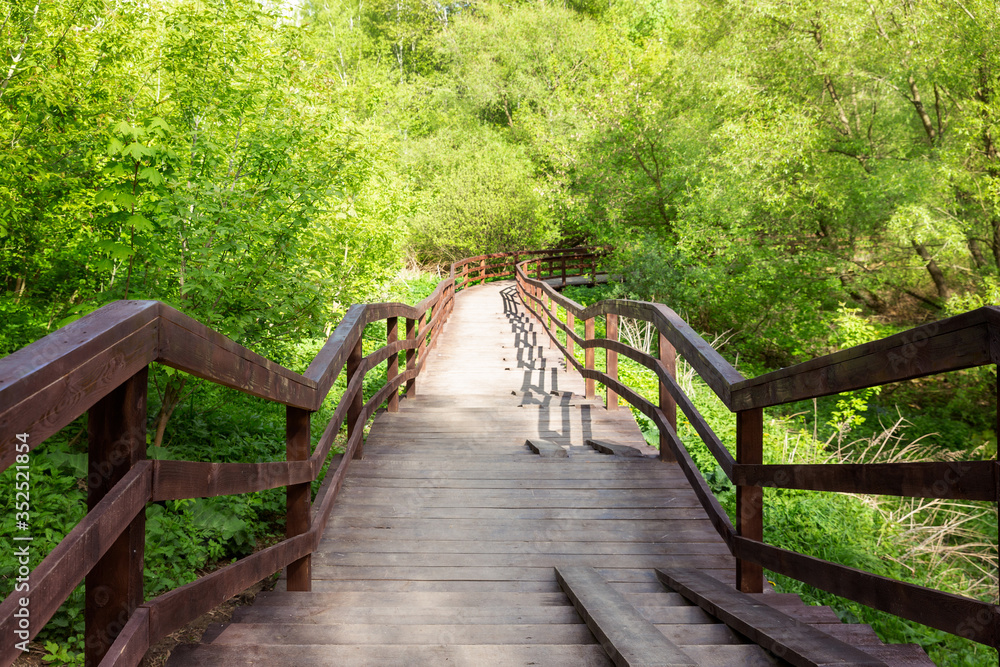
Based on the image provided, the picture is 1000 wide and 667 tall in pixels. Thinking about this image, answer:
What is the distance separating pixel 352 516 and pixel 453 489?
68 centimetres

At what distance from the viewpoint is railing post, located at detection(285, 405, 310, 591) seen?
9.04ft

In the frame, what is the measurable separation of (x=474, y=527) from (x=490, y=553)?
29cm

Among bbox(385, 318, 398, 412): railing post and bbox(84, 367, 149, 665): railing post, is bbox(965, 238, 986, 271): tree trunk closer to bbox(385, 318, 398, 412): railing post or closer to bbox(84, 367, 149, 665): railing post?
bbox(385, 318, 398, 412): railing post

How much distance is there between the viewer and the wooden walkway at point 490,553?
6.82 feet

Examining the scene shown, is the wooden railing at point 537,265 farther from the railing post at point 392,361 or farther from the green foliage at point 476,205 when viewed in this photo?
the railing post at point 392,361

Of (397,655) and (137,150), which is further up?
(137,150)

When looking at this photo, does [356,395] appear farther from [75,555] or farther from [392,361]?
[75,555]

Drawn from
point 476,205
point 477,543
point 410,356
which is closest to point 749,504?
point 477,543

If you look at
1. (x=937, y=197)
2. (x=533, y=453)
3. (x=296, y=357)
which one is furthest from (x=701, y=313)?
(x=533, y=453)

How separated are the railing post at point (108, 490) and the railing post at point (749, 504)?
2.14 m

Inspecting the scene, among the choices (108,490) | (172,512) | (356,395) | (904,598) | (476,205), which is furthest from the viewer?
(476,205)

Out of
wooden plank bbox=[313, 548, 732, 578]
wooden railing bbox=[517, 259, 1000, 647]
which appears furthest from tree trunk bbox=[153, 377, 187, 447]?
wooden railing bbox=[517, 259, 1000, 647]

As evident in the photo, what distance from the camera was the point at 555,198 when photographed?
23.3 m

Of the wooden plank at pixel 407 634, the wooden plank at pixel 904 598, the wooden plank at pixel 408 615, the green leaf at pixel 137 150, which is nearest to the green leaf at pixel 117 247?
the green leaf at pixel 137 150
